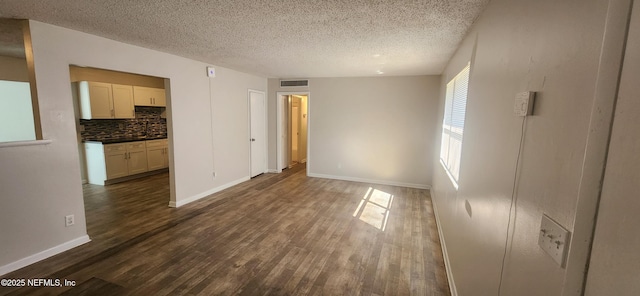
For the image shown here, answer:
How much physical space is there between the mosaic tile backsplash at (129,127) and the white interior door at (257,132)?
2.47m

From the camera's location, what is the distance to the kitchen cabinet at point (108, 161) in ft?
16.2

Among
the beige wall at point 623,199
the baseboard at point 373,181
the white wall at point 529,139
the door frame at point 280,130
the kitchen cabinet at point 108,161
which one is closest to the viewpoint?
the beige wall at point 623,199

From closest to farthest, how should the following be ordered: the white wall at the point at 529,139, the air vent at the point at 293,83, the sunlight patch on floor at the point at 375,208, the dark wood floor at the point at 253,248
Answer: the white wall at the point at 529,139
the dark wood floor at the point at 253,248
the sunlight patch on floor at the point at 375,208
the air vent at the point at 293,83

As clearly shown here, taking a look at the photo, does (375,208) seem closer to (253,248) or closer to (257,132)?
(253,248)

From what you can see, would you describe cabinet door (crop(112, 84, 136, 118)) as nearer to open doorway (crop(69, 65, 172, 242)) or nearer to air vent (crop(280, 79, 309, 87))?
open doorway (crop(69, 65, 172, 242))

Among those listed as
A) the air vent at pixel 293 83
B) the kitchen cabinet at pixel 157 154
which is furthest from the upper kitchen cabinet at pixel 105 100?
the air vent at pixel 293 83

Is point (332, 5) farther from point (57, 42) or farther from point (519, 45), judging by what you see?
point (57, 42)

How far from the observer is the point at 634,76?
54 cm

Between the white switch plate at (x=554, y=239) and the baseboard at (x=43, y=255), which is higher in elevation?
the white switch plate at (x=554, y=239)

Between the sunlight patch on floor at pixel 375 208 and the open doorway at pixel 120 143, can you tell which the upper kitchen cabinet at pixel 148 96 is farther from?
the sunlight patch on floor at pixel 375 208

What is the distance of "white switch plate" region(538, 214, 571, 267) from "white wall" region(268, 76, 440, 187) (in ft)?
14.5

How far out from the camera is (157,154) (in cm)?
594

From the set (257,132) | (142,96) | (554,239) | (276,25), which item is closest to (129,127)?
(142,96)

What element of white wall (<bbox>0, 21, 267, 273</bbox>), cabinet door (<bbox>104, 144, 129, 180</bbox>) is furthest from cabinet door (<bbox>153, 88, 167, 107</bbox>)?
white wall (<bbox>0, 21, 267, 273</bbox>)
